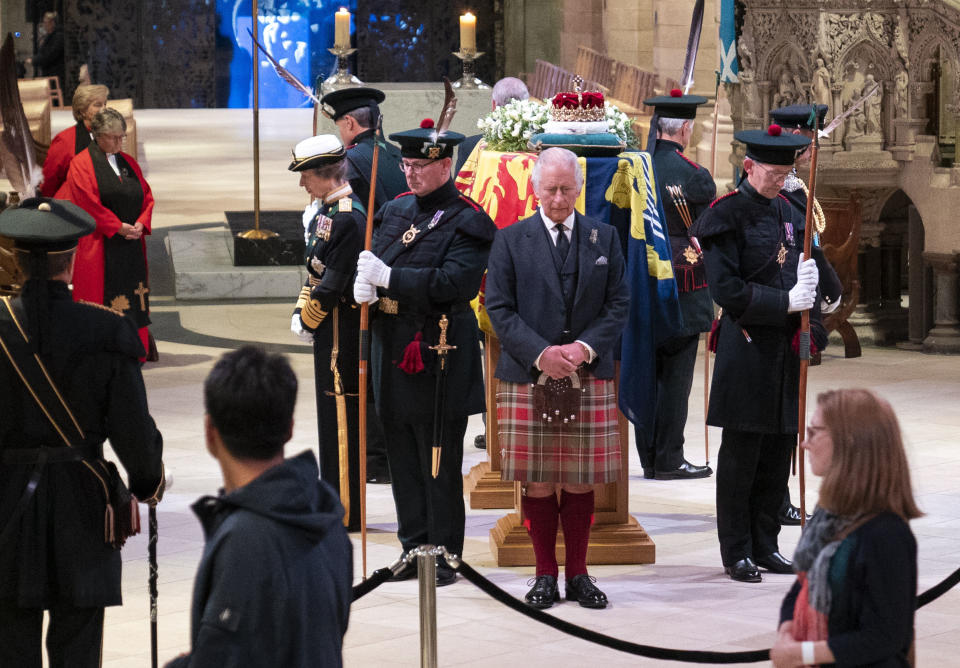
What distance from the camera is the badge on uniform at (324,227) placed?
24.8 feet

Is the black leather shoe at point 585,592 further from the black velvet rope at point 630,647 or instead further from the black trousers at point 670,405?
the black trousers at point 670,405

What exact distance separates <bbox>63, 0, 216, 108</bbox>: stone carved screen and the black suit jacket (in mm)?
26227

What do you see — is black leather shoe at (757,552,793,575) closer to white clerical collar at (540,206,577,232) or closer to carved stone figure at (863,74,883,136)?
white clerical collar at (540,206,577,232)

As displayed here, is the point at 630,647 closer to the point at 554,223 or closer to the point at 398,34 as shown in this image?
the point at 554,223

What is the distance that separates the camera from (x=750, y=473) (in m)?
7.29

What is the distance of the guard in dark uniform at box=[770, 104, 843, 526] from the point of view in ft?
24.0

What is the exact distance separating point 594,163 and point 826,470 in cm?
374

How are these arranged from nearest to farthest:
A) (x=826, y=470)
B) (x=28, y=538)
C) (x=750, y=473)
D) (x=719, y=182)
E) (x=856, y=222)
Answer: (x=826, y=470) < (x=28, y=538) < (x=750, y=473) < (x=856, y=222) < (x=719, y=182)

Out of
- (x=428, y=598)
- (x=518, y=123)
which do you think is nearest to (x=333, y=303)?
(x=518, y=123)

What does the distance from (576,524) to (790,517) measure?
1.74 meters

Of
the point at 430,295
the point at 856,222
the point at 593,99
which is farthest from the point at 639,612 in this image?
the point at 856,222

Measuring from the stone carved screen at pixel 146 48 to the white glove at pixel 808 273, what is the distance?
26356mm

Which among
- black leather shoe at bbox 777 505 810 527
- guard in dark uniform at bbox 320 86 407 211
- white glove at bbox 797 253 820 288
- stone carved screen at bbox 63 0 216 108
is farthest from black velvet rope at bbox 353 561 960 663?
stone carved screen at bbox 63 0 216 108

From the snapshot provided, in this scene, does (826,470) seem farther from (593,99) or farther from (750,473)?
(593,99)
